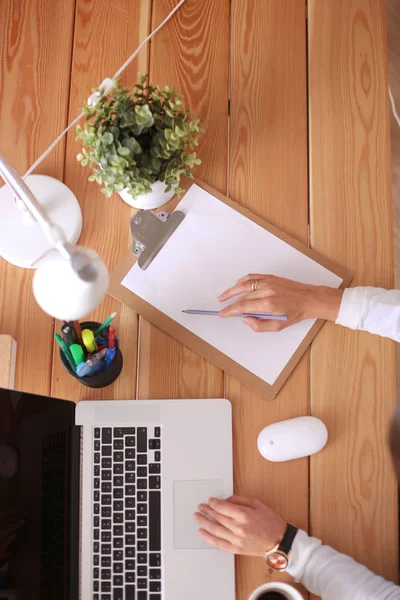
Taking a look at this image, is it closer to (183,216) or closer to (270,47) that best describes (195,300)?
(183,216)

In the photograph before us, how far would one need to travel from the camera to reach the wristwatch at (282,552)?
0.82 meters

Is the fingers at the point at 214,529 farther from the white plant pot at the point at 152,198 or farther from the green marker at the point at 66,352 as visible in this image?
the white plant pot at the point at 152,198

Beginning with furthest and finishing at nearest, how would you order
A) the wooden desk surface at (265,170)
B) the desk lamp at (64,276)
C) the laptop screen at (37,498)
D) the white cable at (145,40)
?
the white cable at (145,40)
the wooden desk surface at (265,170)
the laptop screen at (37,498)
the desk lamp at (64,276)

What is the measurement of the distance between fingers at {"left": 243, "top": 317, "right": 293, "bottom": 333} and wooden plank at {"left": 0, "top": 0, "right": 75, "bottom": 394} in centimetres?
34

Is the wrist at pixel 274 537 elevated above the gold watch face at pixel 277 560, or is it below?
above

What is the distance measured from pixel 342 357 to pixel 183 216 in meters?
0.36

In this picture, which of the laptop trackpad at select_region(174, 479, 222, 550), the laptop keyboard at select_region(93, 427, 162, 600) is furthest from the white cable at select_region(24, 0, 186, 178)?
the laptop trackpad at select_region(174, 479, 222, 550)

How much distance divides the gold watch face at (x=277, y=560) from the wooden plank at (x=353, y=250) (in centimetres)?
7

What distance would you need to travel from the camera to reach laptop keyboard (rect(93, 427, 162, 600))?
0.83 meters

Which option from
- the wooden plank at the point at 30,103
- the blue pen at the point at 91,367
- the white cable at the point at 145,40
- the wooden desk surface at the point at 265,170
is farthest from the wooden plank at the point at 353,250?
the wooden plank at the point at 30,103

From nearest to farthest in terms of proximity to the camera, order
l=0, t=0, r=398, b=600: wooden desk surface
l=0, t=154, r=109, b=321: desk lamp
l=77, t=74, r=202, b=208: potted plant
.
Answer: l=0, t=154, r=109, b=321: desk lamp, l=77, t=74, r=202, b=208: potted plant, l=0, t=0, r=398, b=600: wooden desk surface

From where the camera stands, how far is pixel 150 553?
0.84 meters

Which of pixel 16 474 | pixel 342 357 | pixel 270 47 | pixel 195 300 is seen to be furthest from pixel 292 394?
pixel 270 47

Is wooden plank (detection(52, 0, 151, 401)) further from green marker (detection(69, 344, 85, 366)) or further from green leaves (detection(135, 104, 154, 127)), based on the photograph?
green leaves (detection(135, 104, 154, 127))
